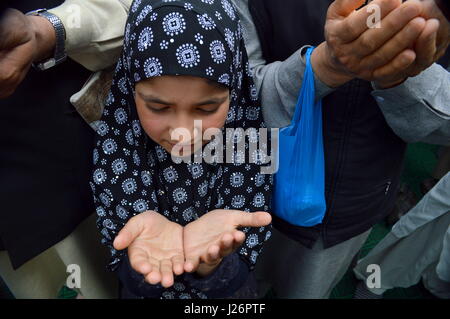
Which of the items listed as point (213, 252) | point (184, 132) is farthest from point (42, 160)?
point (213, 252)

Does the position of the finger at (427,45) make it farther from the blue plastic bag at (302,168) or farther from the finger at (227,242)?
the finger at (227,242)

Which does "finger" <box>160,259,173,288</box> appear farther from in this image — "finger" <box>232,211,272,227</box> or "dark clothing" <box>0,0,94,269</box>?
"dark clothing" <box>0,0,94,269</box>

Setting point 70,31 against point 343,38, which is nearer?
point 343,38

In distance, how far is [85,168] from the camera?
3.89 ft

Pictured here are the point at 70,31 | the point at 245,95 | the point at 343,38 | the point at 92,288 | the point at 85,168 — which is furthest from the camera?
the point at 92,288

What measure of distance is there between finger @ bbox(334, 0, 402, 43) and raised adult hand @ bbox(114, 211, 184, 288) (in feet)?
1.88

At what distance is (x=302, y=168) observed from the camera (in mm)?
1067

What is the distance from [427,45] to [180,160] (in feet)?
2.04

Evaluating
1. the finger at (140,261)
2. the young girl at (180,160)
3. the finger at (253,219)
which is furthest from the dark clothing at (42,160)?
the finger at (253,219)

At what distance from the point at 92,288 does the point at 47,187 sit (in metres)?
0.56

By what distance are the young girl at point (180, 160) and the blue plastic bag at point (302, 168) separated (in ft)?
0.20
